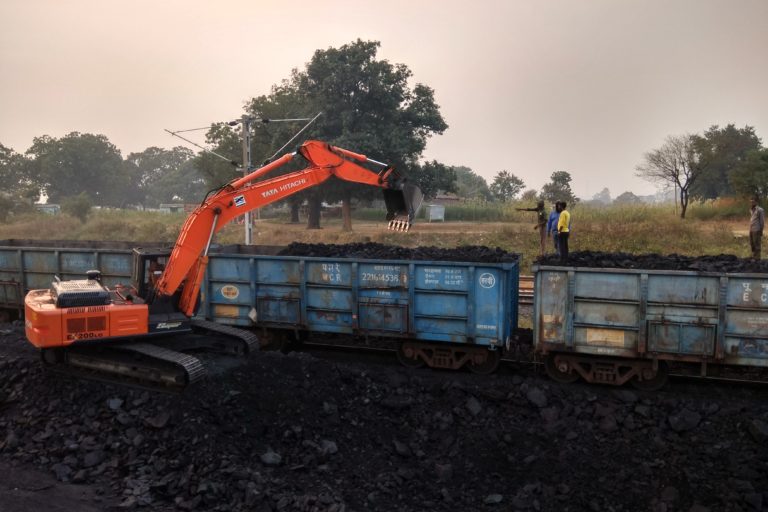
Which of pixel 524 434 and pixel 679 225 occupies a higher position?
pixel 679 225

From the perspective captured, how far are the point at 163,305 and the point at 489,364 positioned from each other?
5.82 meters

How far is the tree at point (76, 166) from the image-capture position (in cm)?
7412

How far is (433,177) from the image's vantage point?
3653 centimetres

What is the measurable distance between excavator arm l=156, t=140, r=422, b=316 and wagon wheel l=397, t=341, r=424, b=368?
224cm

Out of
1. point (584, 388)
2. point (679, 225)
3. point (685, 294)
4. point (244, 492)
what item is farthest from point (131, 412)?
point (679, 225)

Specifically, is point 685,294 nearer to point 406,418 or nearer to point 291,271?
point 406,418

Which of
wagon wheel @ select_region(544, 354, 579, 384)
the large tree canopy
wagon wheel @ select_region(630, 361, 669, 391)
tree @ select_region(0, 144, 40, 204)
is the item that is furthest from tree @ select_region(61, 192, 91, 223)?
wagon wheel @ select_region(630, 361, 669, 391)

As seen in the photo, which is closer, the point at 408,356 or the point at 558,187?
the point at 408,356

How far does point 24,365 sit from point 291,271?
4.91 m

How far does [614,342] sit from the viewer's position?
9445 mm

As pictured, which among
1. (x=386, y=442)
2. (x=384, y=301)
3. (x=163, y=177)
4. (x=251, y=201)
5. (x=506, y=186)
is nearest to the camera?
(x=386, y=442)

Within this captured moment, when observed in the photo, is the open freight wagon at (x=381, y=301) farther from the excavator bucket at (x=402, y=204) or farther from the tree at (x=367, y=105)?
the tree at (x=367, y=105)

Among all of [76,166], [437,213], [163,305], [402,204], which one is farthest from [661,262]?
[76,166]

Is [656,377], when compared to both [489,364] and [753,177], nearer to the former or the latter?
[489,364]
